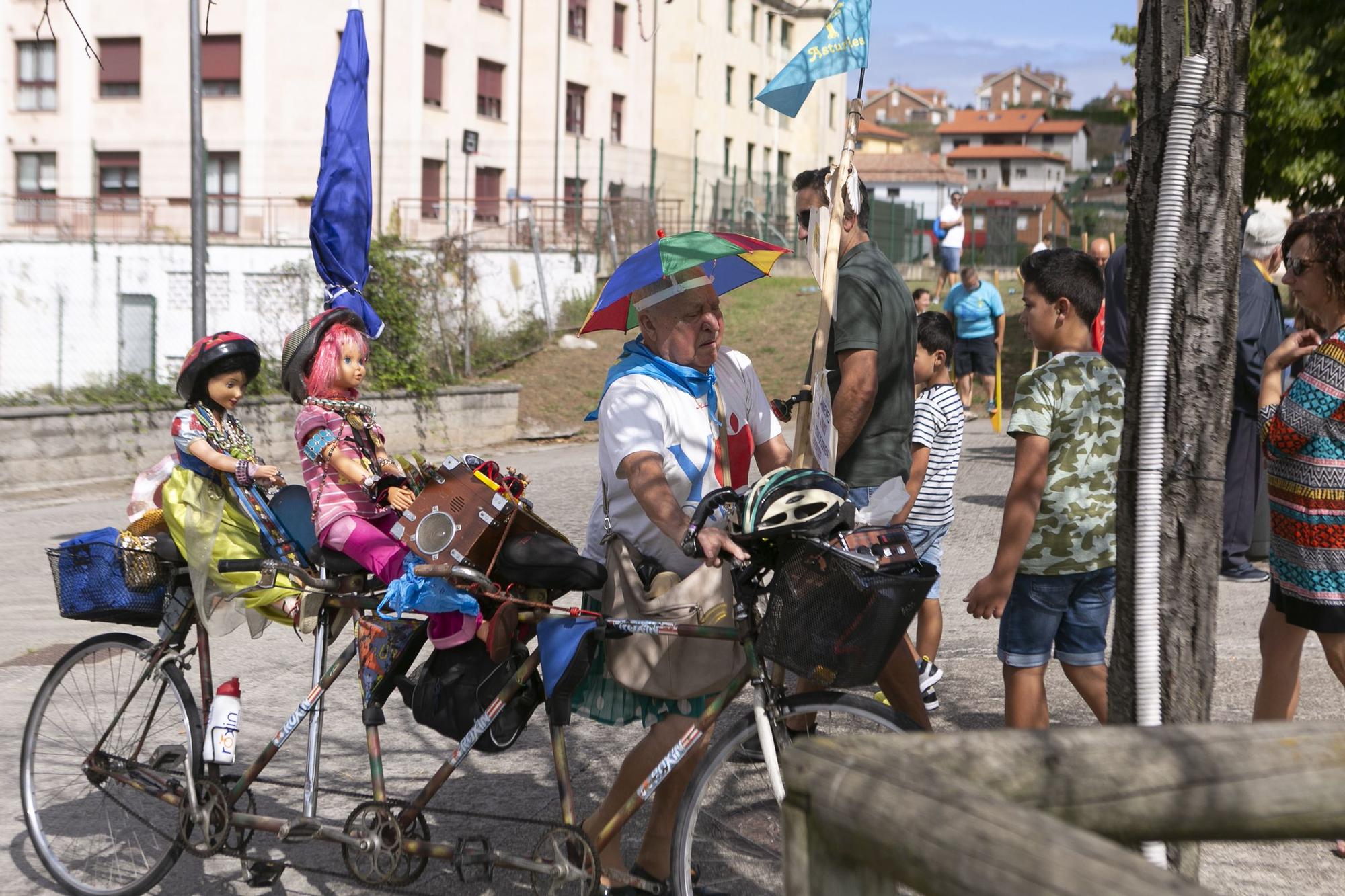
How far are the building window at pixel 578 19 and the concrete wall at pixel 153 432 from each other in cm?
2825

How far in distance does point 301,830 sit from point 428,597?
0.75m

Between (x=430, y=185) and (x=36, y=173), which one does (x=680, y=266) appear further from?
(x=36, y=173)

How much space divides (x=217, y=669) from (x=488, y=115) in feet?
111

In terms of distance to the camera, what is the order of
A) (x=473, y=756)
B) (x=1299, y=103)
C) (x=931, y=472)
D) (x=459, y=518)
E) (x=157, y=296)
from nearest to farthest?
1. (x=459, y=518)
2. (x=473, y=756)
3. (x=931, y=472)
4. (x=1299, y=103)
5. (x=157, y=296)

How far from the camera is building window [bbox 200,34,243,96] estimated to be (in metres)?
33.3

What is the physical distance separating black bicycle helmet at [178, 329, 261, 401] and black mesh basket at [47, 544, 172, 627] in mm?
592

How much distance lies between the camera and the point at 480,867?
3537 mm

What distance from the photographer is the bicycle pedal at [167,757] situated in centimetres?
397

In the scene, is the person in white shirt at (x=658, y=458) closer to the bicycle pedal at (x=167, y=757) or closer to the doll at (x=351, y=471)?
the doll at (x=351, y=471)

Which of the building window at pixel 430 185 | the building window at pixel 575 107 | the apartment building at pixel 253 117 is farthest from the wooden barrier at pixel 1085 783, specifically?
the building window at pixel 575 107

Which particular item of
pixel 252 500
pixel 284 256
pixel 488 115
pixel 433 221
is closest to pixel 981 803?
pixel 252 500

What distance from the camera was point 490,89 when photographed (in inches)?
1507

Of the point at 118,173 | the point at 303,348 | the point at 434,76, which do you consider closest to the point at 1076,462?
the point at 303,348

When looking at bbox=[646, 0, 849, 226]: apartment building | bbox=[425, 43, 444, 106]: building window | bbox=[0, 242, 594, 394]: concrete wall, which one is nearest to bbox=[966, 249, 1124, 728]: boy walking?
bbox=[0, 242, 594, 394]: concrete wall
